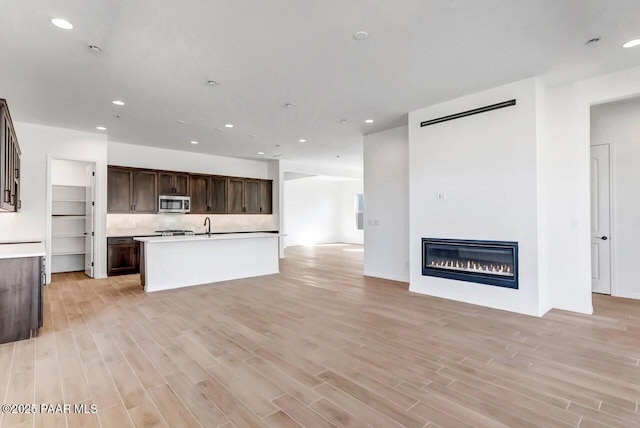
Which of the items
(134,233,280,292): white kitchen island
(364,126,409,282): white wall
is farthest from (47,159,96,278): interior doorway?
(364,126,409,282): white wall

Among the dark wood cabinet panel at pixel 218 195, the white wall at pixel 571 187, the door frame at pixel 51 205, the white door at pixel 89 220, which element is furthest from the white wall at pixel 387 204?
the white door at pixel 89 220

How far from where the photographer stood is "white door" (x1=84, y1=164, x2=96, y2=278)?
268 inches

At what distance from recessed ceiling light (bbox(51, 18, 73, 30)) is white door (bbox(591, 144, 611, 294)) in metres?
7.15

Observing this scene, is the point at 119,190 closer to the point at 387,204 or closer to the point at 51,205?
the point at 51,205

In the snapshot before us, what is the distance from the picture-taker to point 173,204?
311 inches

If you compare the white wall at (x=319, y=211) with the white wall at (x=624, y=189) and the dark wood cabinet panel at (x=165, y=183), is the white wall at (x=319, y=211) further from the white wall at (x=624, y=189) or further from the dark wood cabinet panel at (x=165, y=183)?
the white wall at (x=624, y=189)

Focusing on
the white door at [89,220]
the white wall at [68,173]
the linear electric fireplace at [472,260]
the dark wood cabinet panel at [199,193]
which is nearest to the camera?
the linear electric fireplace at [472,260]

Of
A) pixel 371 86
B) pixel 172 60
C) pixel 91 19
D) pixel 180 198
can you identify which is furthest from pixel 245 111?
pixel 180 198

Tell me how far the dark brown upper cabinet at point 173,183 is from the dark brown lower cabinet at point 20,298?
4589mm

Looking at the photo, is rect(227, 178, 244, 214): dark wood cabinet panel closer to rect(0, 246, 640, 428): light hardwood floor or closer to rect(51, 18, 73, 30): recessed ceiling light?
rect(0, 246, 640, 428): light hardwood floor

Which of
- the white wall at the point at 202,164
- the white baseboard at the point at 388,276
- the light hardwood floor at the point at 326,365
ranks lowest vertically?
the light hardwood floor at the point at 326,365

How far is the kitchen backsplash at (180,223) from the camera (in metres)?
7.49

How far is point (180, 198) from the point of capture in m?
8.04

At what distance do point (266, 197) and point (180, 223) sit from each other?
2.67 meters
